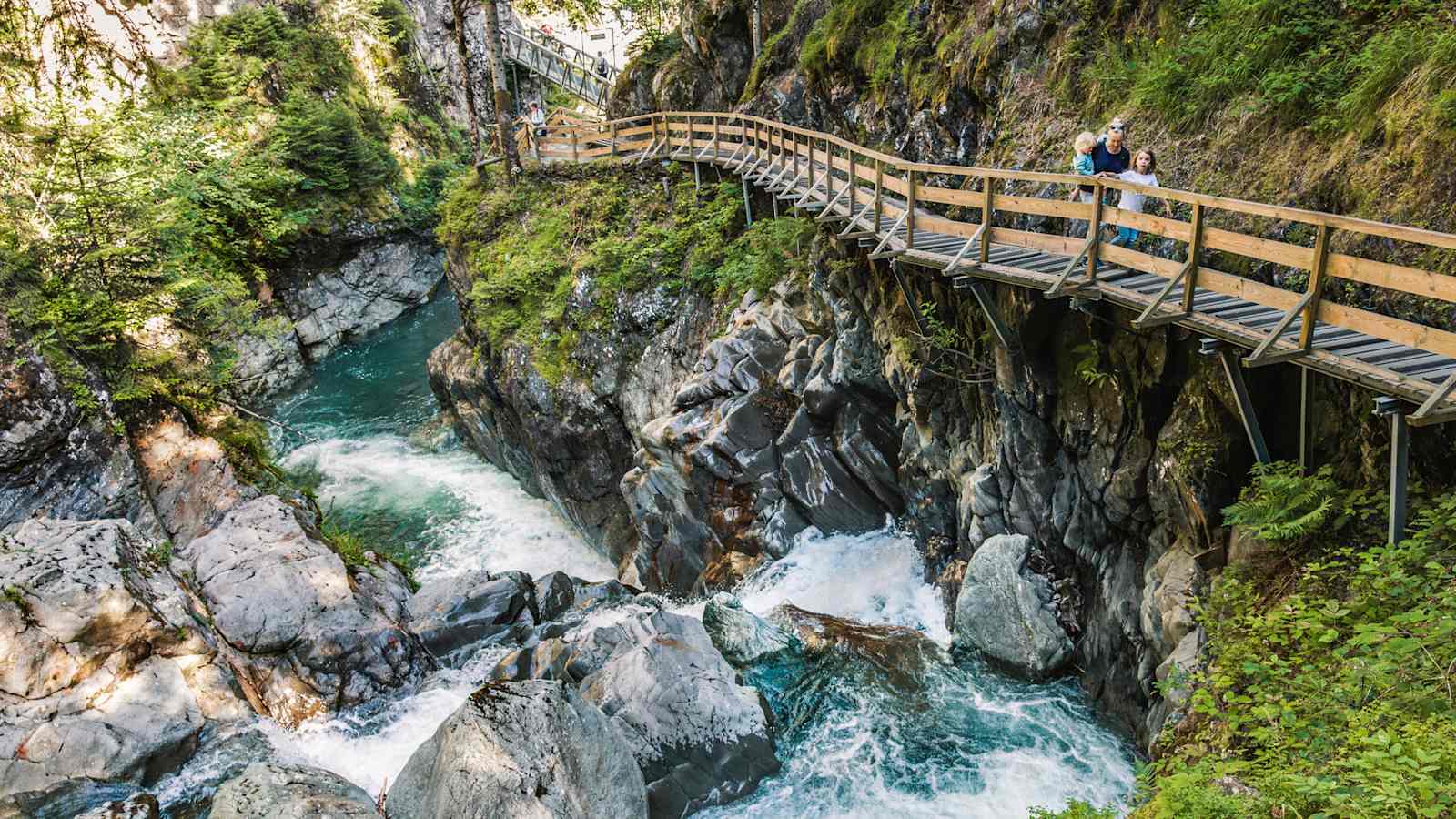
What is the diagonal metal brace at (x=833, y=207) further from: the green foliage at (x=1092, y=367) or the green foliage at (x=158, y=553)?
the green foliage at (x=158, y=553)

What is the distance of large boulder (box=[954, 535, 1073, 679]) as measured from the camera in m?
10.6

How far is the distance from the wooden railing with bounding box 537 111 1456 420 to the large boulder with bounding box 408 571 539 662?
9063 mm

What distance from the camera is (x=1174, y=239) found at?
8.58 meters

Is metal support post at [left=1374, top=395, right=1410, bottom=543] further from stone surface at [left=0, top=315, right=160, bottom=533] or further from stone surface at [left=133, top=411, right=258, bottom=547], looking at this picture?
stone surface at [left=0, top=315, right=160, bottom=533]

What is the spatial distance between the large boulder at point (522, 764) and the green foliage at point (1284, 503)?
22.3 feet

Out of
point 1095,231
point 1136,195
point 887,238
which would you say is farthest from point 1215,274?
point 887,238

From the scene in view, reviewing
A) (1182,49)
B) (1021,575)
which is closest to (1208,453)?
(1021,575)

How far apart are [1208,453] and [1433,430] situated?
70.1 inches

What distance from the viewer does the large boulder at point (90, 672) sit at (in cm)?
946

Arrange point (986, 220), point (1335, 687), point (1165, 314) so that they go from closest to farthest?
point (1335, 687)
point (1165, 314)
point (986, 220)

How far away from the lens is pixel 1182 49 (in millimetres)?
9930

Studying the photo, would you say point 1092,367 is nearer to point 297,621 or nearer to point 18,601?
point 297,621

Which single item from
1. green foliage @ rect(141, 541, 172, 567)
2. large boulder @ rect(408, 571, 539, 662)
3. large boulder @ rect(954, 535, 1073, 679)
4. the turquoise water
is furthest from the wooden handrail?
the turquoise water

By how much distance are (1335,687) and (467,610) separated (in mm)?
12631
